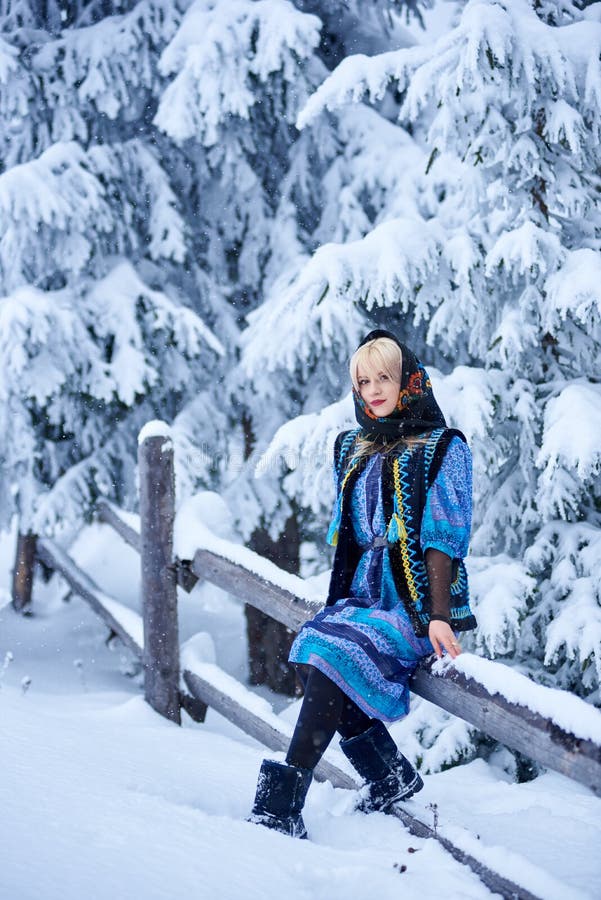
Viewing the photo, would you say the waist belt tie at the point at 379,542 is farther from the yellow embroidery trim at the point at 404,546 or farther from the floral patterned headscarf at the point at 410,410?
the floral patterned headscarf at the point at 410,410

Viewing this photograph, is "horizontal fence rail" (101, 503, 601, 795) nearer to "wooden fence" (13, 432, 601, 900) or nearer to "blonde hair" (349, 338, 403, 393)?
"wooden fence" (13, 432, 601, 900)

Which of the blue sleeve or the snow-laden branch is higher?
the snow-laden branch

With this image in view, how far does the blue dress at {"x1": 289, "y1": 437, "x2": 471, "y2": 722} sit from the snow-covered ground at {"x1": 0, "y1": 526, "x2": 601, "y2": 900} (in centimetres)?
49

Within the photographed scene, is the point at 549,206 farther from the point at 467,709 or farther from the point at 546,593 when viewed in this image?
the point at 467,709

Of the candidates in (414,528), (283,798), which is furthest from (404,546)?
(283,798)

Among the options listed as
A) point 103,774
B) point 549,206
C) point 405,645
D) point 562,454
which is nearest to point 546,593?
point 562,454

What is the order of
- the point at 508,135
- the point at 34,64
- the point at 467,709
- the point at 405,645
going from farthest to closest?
the point at 34,64
the point at 508,135
the point at 405,645
the point at 467,709

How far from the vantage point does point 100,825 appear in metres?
2.56

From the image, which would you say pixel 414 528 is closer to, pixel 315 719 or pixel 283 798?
pixel 315 719

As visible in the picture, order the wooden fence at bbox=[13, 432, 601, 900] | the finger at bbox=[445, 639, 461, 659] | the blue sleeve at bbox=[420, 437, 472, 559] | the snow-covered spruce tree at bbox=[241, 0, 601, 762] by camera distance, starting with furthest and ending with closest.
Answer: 1. the snow-covered spruce tree at bbox=[241, 0, 601, 762]
2. the blue sleeve at bbox=[420, 437, 472, 559]
3. the finger at bbox=[445, 639, 461, 659]
4. the wooden fence at bbox=[13, 432, 601, 900]

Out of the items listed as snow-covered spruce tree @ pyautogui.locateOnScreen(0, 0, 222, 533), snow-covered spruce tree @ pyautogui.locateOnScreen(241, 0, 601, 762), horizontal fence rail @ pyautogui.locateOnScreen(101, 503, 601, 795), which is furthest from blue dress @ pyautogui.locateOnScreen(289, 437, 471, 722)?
snow-covered spruce tree @ pyautogui.locateOnScreen(0, 0, 222, 533)

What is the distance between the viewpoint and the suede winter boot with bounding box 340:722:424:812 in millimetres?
2951

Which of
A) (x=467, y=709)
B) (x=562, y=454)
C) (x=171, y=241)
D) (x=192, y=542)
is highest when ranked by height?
(x=171, y=241)

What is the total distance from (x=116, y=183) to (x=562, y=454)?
4.86 meters
